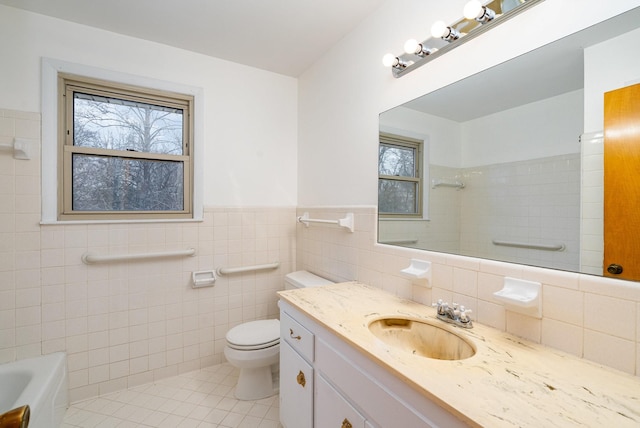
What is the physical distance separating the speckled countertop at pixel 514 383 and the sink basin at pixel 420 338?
0.19ft

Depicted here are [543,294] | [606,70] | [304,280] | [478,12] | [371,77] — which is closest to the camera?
[606,70]

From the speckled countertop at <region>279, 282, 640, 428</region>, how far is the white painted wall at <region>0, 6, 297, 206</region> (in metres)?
1.66

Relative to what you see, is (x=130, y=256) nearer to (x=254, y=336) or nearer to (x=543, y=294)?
(x=254, y=336)

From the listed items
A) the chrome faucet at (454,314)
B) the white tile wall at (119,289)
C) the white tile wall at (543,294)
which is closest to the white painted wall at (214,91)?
the white tile wall at (119,289)

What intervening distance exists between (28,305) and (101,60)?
5.44 ft

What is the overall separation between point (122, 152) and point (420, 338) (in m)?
2.26

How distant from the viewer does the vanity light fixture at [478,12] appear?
106 centimetres

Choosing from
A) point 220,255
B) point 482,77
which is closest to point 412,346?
point 482,77

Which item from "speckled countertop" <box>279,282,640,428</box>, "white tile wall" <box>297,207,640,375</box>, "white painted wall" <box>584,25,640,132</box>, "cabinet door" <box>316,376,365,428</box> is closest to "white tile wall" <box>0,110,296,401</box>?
"white tile wall" <box>297,207,640,375</box>

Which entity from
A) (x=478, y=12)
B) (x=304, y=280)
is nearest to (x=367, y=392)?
(x=304, y=280)

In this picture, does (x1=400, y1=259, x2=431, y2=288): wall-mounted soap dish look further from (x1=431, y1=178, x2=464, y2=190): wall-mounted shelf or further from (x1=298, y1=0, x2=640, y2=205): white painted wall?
(x1=298, y1=0, x2=640, y2=205): white painted wall

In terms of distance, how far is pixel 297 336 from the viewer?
1363 mm

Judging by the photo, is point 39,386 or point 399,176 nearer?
point 39,386

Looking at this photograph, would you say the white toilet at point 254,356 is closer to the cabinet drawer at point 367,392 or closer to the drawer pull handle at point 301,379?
the drawer pull handle at point 301,379
